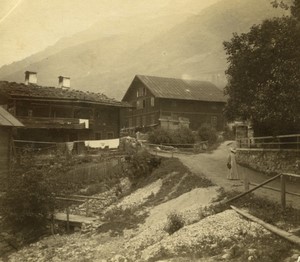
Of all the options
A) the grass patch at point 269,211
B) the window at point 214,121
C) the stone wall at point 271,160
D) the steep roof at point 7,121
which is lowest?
the grass patch at point 269,211

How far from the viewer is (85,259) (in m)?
13.7

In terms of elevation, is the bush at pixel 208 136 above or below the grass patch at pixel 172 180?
above

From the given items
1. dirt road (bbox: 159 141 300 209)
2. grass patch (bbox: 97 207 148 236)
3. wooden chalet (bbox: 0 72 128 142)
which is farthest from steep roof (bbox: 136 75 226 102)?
grass patch (bbox: 97 207 148 236)

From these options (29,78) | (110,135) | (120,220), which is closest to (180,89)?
(110,135)

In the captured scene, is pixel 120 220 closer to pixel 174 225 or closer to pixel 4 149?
pixel 174 225

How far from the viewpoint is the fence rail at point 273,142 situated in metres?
20.8

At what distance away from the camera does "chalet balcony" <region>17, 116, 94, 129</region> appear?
106 ft

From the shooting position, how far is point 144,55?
13550 cm

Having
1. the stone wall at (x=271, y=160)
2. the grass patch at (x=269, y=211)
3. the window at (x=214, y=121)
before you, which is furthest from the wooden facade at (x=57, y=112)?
the grass patch at (x=269, y=211)

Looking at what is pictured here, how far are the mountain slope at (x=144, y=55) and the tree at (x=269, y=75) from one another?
228 ft

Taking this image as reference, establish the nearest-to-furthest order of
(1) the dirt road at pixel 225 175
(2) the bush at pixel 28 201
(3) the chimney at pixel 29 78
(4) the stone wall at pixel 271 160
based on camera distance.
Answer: (1) the dirt road at pixel 225 175
(2) the bush at pixel 28 201
(4) the stone wall at pixel 271 160
(3) the chimney at pixel 29 78

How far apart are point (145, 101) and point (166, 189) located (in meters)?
30.5

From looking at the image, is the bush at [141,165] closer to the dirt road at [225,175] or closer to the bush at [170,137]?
the dirt road at [225,175]

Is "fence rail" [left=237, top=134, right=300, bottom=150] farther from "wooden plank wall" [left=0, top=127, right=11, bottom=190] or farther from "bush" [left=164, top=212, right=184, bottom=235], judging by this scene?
"wooden plank wall" [left=0, top=127, right=11, bottom=190]
